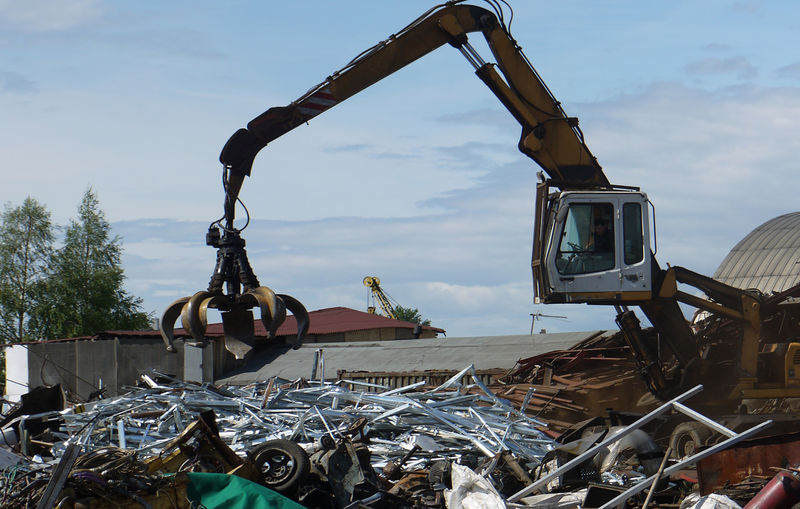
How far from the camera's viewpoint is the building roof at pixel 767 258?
39.4 m

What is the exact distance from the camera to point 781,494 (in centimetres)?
773

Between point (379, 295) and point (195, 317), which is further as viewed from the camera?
point (379, 295)

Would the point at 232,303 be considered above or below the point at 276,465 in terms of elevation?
above

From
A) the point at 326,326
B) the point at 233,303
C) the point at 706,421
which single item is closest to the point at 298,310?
the point at 233,303

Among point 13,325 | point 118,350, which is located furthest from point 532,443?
point 13,325

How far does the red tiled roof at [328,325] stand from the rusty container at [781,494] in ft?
66.0

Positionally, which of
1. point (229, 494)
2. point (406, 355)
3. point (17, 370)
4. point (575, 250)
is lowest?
point (229, 494)

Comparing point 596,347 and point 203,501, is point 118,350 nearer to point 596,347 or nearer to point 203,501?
point 596,347

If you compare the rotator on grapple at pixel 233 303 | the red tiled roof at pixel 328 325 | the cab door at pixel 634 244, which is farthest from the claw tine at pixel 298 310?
the red tiled roof at pixel 328 325

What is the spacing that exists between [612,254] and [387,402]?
11.6 feet

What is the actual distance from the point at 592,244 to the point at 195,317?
502 cm

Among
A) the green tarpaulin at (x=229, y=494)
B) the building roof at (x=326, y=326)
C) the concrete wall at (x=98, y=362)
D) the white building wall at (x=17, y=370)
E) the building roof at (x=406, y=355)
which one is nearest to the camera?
the green tarpaulin at (x=229, y=494)

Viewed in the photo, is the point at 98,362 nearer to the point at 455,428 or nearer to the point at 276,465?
the point at 455,428

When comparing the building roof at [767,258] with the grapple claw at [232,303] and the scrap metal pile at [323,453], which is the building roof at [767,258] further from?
the grapple claw at [232,303]
